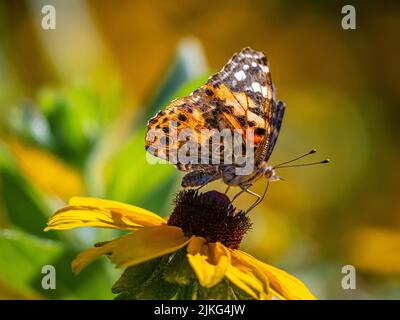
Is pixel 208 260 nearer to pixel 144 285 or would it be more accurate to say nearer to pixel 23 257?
pixel 144 285

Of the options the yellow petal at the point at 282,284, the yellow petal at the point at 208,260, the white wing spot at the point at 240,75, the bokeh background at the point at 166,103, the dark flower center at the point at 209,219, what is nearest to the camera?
the yellow petal at the point at 208,260

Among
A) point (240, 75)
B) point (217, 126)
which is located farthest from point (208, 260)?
point (240, 75)

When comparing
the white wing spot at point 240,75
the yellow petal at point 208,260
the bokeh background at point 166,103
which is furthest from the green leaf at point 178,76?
the yellow petal at point 208,260

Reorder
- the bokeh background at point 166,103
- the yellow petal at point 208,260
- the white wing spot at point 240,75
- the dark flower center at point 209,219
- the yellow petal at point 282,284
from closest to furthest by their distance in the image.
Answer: the yellow petal at point 208,260, the yellow petal at point 282,284, the dark flower center at point 209,219, the white wing spot at point 240,75, the bokeh background at point 166,103

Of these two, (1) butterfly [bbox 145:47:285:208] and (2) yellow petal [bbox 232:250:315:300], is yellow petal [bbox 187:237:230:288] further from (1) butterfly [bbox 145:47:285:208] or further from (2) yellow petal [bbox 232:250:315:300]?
(1) butterfly [bbox 145:47:285:208]

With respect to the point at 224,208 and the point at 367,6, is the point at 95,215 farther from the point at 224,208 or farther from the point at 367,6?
the point at 367,6

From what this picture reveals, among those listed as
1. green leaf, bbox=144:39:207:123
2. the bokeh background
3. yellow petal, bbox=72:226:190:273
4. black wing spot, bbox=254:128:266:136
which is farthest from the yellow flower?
green leaf, bbox=144:39:207:123

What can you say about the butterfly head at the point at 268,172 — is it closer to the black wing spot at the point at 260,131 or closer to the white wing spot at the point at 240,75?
the black wing spot at the point at 260,131
